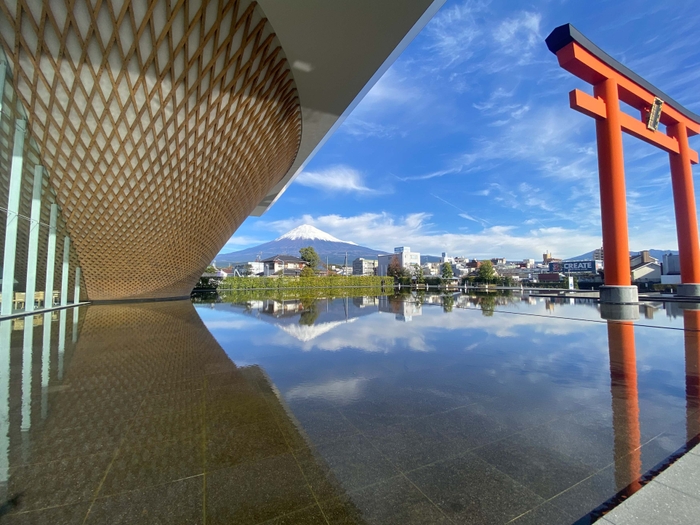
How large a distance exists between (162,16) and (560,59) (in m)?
15.1

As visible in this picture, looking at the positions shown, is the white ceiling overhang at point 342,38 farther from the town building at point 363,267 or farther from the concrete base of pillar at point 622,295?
the town building at point 363,267

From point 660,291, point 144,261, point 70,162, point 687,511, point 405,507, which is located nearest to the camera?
point 687,511

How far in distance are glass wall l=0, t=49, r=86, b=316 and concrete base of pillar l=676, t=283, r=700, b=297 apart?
31.3 metres

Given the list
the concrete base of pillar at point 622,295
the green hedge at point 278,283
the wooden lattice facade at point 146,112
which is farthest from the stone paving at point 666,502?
the green hedge at point 278,283

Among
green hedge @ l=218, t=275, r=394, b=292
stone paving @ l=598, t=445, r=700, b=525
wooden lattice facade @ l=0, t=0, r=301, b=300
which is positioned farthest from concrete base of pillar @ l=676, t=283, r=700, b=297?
green hedge @ l=218, t=275, r=394, b=292

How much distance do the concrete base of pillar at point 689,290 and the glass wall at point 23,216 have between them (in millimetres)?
31274

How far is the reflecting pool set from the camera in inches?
79.7

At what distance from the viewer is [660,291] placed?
2517cm

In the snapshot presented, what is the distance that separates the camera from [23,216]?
37.8 feet

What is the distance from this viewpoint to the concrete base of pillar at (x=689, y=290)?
18531mm

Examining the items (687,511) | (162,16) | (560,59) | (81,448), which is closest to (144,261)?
(162,16)

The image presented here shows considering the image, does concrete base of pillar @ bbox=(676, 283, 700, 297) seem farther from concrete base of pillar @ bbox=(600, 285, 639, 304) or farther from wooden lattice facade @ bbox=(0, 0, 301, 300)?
wooden lattice facade @ bbox=(0, 0, 301, 300)

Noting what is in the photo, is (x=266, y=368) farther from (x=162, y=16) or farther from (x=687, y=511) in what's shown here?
(x=162, y=16)

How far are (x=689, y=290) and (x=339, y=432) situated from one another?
25.5 metres
